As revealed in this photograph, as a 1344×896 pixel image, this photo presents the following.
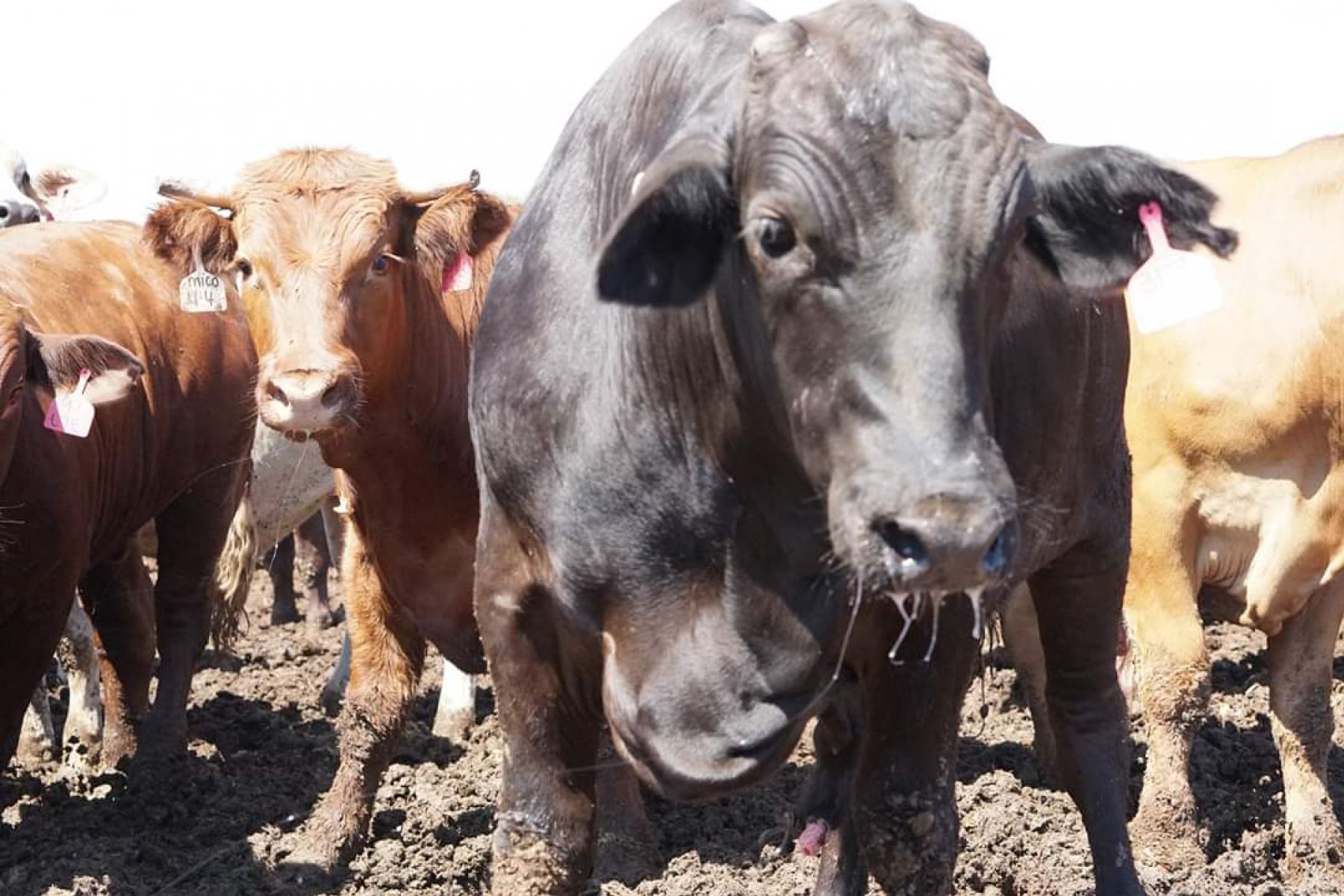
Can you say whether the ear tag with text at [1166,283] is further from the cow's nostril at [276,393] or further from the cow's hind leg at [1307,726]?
the cow's hind leg at [1307,726]

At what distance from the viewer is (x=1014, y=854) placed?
18.9ft

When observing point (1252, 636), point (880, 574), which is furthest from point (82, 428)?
point (1252, 636)

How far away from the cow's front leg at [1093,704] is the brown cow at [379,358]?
6.95 feet

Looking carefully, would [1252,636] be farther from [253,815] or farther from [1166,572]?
[253,815]

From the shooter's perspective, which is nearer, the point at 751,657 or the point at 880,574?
the point at 880,574

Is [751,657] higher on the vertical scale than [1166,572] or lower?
higher

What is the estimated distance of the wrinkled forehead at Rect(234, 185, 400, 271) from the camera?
5918 mm

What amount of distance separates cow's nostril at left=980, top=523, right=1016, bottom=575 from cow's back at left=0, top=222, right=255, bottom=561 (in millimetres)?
4453

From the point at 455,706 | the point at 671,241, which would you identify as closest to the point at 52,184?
the point at 455,706

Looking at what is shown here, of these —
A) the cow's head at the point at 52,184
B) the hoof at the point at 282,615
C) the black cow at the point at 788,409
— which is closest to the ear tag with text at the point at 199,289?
the black cow at the point at 788,409

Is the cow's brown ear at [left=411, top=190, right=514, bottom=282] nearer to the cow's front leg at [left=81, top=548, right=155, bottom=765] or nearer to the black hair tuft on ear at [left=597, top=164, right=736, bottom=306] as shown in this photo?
the cow's front leg at [left=81, top=548, right=155, bottom=765]

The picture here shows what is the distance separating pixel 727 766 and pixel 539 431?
2.39 ft

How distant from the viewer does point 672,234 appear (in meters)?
3.23

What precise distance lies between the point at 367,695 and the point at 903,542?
3785 mm
